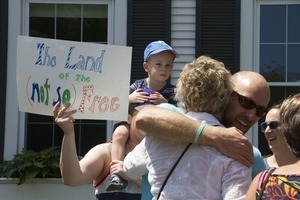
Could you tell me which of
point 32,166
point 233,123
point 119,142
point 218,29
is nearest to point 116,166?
point 119,142

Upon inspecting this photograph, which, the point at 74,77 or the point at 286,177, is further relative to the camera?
the point at 74,77

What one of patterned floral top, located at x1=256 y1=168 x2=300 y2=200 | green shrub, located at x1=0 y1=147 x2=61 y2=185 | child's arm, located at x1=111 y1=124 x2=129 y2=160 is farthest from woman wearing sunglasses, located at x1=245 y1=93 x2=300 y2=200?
green shrub, located at x1=0 y1=147 x2=61 y2=185

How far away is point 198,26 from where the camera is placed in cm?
721

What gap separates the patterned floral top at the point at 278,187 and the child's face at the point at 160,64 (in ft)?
6.81

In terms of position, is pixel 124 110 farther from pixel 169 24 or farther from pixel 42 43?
pixel 169 24

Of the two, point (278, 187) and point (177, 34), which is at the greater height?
point (177, 34)

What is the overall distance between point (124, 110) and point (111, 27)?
4.21m

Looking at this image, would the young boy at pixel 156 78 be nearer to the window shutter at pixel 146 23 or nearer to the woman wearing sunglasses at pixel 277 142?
the woman wearing sunglasses at pixel 277 142

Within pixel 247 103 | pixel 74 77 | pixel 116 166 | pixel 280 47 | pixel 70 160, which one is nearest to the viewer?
pixel 247 103

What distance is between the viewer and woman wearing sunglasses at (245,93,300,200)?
Result: 221cm

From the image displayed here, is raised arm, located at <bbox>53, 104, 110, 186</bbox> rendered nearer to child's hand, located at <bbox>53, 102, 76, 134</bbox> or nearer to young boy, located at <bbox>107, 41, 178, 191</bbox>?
child's hand, located at <bbox>53, 102, 76, 134</bbox>

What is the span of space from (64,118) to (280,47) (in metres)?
4.71

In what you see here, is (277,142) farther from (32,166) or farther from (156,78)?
(32,166)

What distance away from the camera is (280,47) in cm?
732
